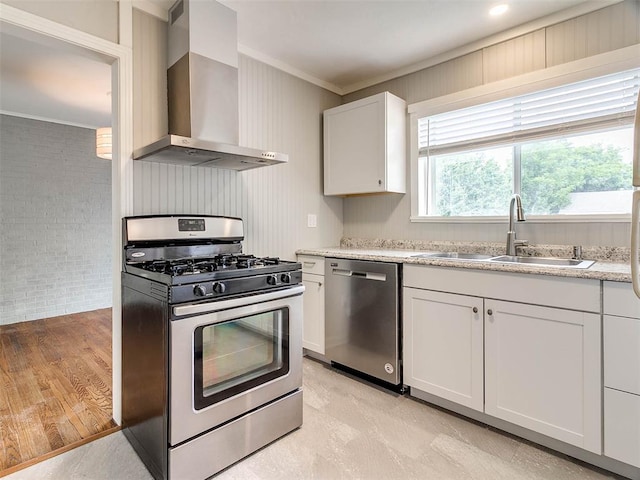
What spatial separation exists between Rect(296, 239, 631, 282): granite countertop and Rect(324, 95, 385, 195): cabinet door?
603 millimetres

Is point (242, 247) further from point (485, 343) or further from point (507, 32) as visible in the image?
point (507, 32)

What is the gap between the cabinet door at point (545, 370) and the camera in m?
1.60

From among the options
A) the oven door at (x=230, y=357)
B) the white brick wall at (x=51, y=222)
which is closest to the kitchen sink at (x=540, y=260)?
the oven door at (x=230, y=357)

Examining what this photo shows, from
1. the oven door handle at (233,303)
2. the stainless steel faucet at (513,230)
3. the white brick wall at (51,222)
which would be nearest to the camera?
the oven door handle at (233,303)

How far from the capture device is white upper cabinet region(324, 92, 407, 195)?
2.80 metres

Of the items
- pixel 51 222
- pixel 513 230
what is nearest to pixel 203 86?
pixel 513 230

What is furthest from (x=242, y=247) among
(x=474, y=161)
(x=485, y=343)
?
(x=474, y=161)

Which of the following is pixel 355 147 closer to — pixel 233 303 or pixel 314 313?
pixel 314 313

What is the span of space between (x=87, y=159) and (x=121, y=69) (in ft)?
10.5

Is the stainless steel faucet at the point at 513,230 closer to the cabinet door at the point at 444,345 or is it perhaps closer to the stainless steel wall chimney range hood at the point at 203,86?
the cabinet door at the point at 444,345

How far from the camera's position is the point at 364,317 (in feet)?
8.00

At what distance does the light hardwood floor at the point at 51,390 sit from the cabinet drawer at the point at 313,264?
1.62 meters

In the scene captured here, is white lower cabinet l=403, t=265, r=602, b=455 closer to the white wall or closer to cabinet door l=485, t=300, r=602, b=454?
cabinet door l=485, t=300, r=602, b=454

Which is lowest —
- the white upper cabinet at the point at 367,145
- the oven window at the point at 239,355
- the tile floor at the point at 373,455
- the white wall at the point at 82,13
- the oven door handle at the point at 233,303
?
the tile floor at the point at 373,455
